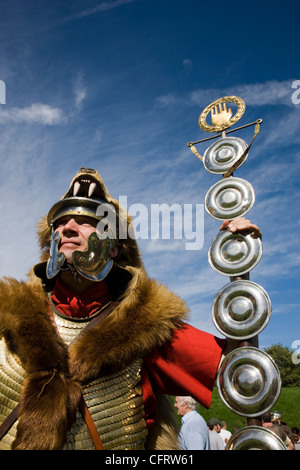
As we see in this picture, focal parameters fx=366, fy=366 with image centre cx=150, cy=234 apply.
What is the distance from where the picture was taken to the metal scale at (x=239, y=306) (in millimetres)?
2195

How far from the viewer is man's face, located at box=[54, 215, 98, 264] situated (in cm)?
263

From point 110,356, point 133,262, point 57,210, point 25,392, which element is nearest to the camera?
point 25,392

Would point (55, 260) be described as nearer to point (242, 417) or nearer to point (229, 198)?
point (229, 198)

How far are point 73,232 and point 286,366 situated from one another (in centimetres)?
4561

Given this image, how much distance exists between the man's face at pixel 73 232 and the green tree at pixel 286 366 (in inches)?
1612

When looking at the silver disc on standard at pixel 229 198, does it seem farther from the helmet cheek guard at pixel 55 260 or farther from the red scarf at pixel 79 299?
the helmet cheek guard at pixel 55 260

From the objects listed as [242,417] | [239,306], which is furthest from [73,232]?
[242,417]

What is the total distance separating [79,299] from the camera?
2.68 metres

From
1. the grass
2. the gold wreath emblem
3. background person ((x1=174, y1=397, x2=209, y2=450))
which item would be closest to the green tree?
the grass

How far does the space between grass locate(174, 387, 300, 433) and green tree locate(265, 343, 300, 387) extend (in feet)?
83.9

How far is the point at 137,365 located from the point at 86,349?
376mm
